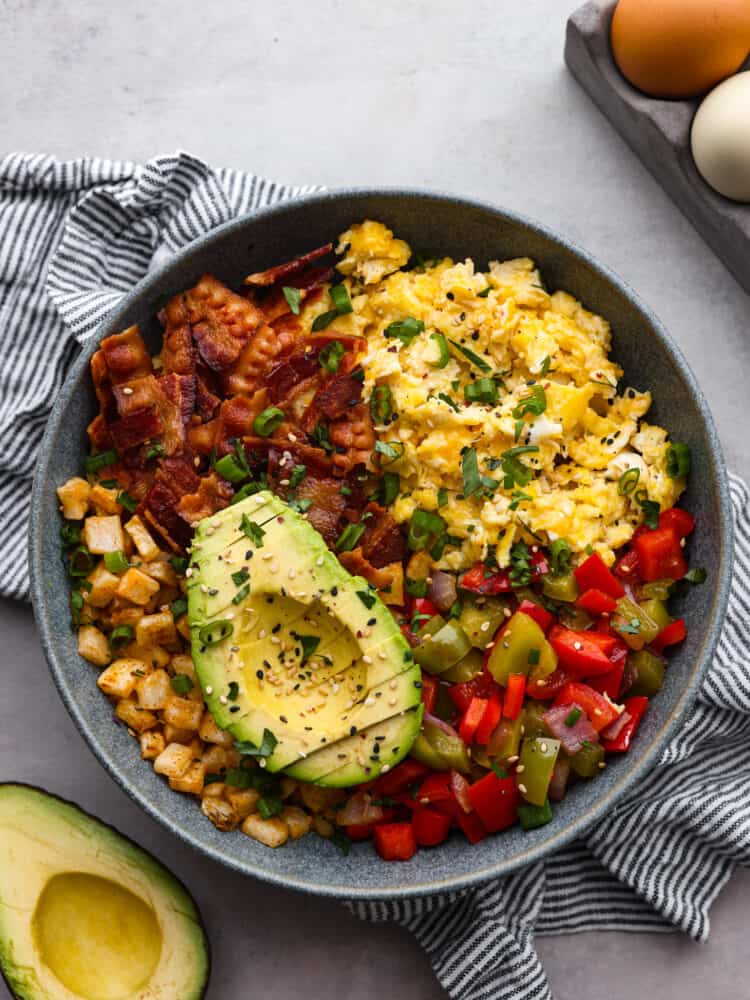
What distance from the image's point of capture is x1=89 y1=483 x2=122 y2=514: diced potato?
3318 millimetres

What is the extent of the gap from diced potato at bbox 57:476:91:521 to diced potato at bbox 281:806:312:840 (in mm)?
1172

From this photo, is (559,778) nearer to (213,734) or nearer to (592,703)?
(592,703)

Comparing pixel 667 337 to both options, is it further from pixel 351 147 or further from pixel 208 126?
pixel 208 126

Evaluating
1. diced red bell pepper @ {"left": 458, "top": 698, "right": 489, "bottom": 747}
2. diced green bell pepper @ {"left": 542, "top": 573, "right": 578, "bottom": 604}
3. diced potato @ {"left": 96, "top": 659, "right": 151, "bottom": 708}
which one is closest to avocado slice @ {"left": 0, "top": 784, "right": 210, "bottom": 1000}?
diced potato @ {"left": 96, "top": 659, "right": 151, "bottom": 708}

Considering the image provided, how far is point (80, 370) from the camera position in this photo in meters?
3.30

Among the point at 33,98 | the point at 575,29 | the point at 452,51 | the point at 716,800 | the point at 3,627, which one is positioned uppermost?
the point at 575,29

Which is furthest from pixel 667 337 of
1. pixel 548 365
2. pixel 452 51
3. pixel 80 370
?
pixel 80 370

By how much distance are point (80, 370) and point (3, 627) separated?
1108mm

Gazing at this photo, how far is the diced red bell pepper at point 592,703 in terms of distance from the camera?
3174 mm

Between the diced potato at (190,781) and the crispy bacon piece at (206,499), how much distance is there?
80 cm

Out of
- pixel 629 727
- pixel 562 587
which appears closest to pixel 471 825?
pixel 629 727

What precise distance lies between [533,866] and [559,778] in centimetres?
64

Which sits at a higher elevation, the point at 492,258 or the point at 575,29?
the point at 575,29

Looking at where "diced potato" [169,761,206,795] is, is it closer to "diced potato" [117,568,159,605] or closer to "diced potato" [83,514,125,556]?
"diced potato" [117,568,159,605]
